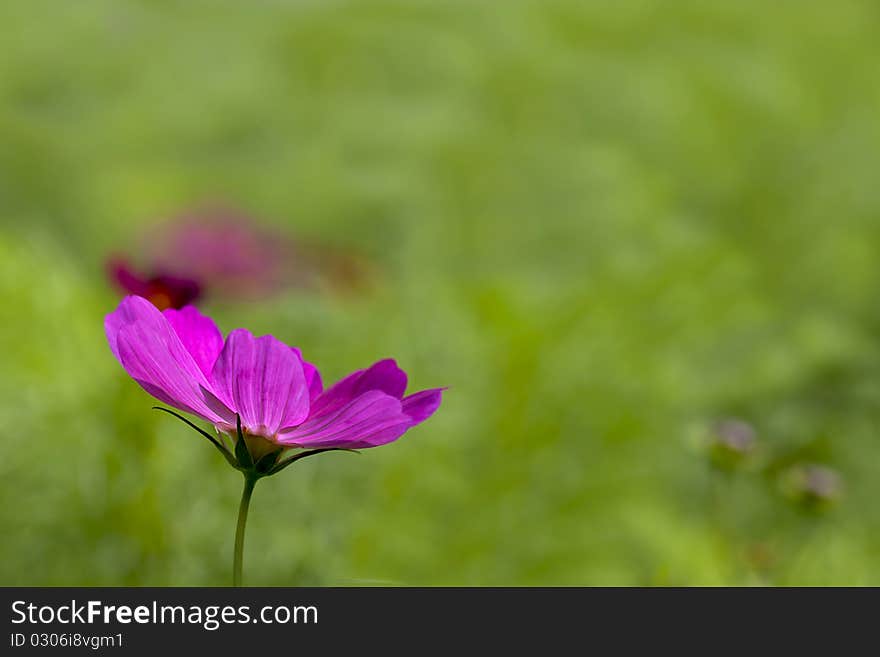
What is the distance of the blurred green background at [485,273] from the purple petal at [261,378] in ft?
0.55

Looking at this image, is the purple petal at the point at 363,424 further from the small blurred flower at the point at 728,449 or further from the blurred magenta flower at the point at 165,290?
the small blurred flower at the point at 728,449

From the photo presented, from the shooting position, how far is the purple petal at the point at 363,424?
149 mm

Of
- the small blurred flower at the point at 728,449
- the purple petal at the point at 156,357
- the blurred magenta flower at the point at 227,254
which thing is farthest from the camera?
the blurred magenta flower at the point at 227,254

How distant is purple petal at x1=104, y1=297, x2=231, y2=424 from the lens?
0.48ft

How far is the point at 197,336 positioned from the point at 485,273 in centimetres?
84

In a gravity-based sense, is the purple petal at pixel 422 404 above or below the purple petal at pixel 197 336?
below

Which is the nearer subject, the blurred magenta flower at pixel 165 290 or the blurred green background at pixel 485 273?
the blurred magenta flower at pixel 165 290

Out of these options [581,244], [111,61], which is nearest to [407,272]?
[581,244]

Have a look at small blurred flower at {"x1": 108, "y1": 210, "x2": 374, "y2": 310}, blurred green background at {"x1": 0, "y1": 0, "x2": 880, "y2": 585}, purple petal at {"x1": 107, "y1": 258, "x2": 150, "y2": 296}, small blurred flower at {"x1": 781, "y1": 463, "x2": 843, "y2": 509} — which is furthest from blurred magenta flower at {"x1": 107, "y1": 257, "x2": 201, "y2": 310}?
small blurred flower at {"x1": 108, "y1": 210, "x2": 374, "y2": 310}

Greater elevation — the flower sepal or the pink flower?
the pink flower

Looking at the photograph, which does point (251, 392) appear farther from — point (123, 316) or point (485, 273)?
point (485, 273)

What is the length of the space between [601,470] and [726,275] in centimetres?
19

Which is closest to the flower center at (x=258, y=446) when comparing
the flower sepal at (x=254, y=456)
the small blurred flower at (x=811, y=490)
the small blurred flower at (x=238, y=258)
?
the flower sepal at (x=254, y=456)
